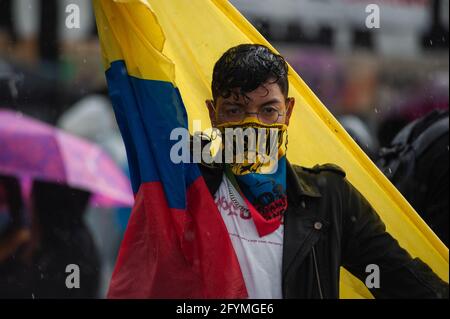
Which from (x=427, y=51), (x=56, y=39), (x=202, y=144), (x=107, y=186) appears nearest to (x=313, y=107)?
(x=202, y=144)

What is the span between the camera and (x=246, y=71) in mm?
3420

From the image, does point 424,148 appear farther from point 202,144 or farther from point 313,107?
point 202,144

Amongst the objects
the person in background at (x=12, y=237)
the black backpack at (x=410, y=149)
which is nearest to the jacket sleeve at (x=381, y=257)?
the black backpack at (x=410, y=149)

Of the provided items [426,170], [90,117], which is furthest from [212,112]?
[90,117]

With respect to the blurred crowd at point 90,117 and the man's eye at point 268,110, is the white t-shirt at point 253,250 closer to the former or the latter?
the man's eye at point 268,110

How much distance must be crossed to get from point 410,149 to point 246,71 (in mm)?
2078

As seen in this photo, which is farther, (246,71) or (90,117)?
(90,117)

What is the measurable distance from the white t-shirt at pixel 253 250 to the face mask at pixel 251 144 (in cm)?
11

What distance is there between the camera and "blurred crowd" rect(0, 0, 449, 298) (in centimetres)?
534

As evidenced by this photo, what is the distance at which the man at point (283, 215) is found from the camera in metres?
3.34

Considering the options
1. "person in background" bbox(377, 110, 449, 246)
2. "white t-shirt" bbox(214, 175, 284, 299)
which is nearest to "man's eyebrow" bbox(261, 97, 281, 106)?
"white t-shirt" bbox(214, 175, 284, 299)

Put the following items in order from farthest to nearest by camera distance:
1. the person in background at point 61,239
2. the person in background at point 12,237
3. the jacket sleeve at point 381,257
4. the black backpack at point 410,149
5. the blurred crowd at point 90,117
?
the person in background at point 61,239
the person in background at point 12,237
the blurred crowd at point 90,117
the black backpack at point 410,149
the jacket sleeve at point 381,257

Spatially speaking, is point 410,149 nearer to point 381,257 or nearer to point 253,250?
point 381,257

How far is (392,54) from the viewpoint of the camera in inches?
724
